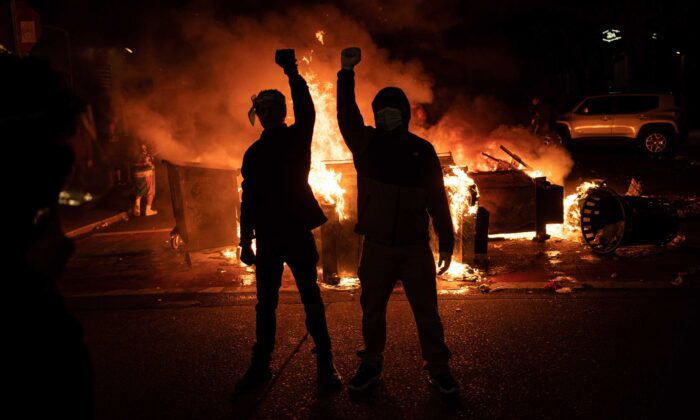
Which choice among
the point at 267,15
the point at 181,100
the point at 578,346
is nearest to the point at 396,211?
the point at 578,346

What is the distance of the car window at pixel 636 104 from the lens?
52.6 ft

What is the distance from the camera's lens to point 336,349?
4562 millimetres

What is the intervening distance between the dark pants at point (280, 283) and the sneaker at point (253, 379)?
6 cm

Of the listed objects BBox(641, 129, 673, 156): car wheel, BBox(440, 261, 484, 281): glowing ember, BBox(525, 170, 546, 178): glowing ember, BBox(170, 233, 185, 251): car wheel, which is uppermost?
BBox(641, 129, 673, 156): car wheel

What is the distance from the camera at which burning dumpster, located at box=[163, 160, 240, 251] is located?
752 centimetres

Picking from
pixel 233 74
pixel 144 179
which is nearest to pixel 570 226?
pixel 233 74

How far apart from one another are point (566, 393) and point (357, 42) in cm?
916

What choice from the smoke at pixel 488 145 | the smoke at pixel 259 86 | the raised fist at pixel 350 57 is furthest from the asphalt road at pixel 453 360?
the smoke at pixel 488 145

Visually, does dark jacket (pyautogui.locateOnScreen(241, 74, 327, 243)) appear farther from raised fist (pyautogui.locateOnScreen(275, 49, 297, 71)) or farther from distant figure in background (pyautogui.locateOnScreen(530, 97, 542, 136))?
distant figure in background (pyautogui.locateOnScreen(530, 97, 542, 136))

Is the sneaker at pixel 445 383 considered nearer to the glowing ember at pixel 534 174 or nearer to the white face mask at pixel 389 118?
the white face mask at pixel 389 118

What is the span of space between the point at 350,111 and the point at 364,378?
165 centimetres

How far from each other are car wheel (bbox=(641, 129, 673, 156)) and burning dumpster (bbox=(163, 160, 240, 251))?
12315 mm

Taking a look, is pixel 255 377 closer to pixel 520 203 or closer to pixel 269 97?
pixel 269 97

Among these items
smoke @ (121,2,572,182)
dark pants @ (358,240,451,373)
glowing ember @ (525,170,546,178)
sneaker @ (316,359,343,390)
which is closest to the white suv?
smoke @ (121,2,572,182)
